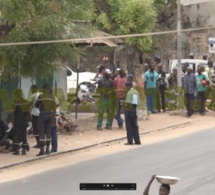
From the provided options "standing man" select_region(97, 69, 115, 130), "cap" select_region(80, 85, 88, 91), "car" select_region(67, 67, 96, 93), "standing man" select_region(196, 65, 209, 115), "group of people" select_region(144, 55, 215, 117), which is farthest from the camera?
"car" select_region(67, 67, 96, 93)

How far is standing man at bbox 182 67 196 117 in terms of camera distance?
1050 inches

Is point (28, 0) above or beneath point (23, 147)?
above

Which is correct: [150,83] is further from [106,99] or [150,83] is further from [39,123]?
[39,123]

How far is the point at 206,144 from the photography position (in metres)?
20.4

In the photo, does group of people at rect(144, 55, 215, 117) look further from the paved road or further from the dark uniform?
the paved road

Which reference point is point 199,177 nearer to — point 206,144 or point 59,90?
point 206,144

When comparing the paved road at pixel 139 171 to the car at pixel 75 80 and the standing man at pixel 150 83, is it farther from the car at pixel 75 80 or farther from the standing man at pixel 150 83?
the car at pixel 75 80

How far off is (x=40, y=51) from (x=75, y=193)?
220 inches

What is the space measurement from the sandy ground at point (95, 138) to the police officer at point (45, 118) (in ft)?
1.27

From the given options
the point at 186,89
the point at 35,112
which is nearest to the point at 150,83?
the point at 186,89

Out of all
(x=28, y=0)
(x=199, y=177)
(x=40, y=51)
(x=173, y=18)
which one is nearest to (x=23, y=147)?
(x=40, y=51)

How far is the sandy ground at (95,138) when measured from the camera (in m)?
17.1

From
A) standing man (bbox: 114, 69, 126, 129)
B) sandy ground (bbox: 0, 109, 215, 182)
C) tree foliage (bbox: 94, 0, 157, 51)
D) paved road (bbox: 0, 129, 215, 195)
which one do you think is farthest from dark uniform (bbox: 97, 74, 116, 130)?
tree foliage (bbox: 94, 0, 157, 51)

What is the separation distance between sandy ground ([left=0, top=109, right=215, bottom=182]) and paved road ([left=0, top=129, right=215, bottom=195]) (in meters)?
0.53
